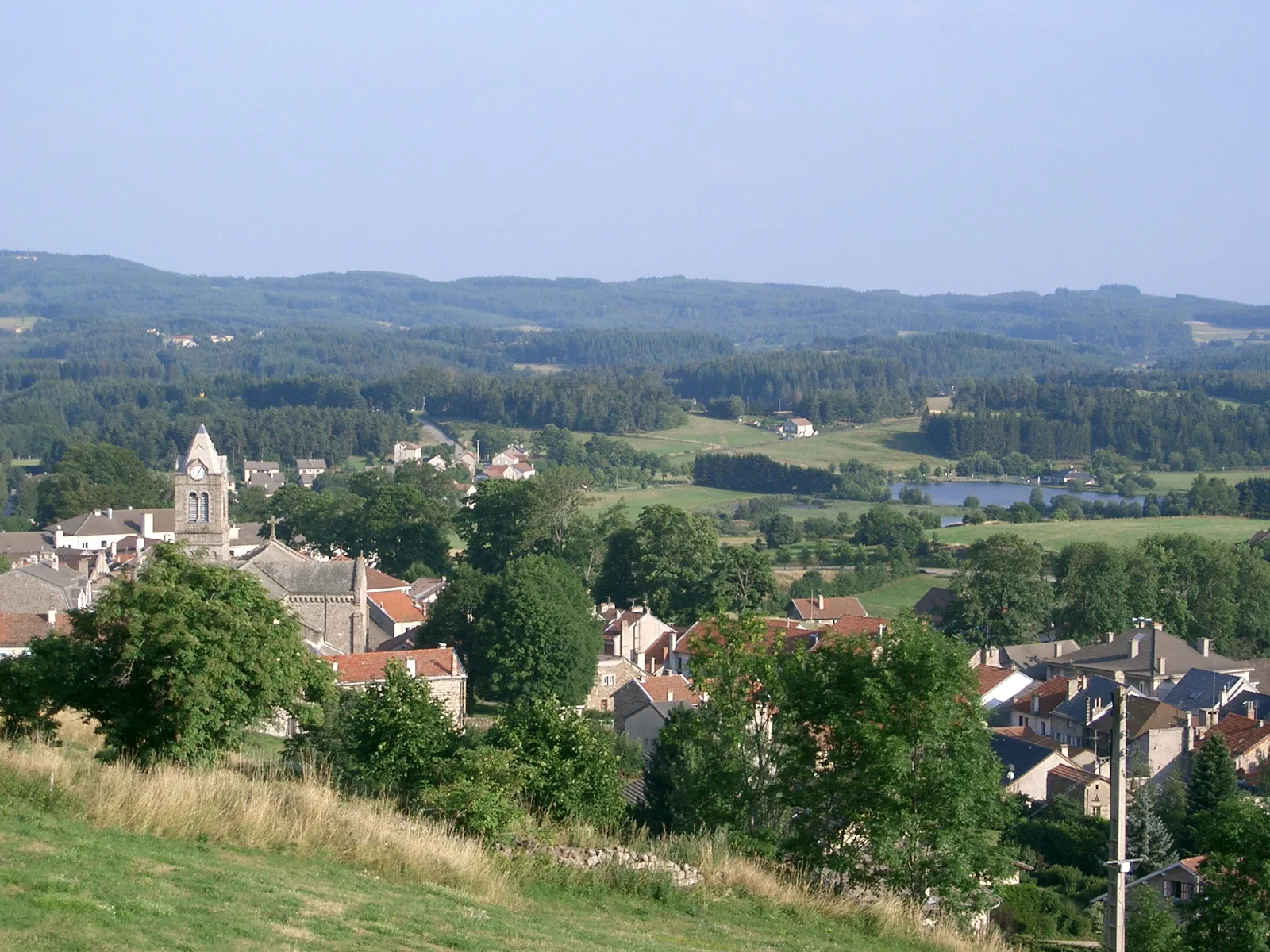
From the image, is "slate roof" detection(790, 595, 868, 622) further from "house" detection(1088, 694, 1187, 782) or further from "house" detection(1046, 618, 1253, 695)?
"house" detection(1088, 694, 1187, 782)

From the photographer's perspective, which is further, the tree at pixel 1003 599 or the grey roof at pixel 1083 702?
the tree at pixel 1003 599

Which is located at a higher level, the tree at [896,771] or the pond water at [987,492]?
the tree at [896,771]

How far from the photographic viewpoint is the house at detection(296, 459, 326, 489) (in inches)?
4247

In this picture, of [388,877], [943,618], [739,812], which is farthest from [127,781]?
[943,618]

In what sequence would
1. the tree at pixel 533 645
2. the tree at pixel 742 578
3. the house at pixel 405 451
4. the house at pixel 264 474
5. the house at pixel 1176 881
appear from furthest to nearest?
1. the house at pixel 405 451
2. the house at pixel 264 474
3. the tree at pixel 742 578
4. the tree at pixel 533 645
5. the house at pixel 1176 881

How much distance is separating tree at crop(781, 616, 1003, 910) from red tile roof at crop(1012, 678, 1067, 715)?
24139 millimetres

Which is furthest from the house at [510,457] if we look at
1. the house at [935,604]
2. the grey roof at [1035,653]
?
the grey roof at [1035,653]

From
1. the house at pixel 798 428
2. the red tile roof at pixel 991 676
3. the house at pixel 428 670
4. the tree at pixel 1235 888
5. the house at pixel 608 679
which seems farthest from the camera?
the house at pixel 798 428

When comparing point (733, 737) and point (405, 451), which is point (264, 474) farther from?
point (733, 737)

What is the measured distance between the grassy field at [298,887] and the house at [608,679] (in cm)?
2511

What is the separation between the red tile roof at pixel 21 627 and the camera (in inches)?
1380

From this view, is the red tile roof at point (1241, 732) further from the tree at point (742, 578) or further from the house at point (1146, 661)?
the tree at point (742, 578)

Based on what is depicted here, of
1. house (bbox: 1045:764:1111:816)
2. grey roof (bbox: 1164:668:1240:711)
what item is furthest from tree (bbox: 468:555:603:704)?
grey roof (bbox: 1164:668:1240:711)

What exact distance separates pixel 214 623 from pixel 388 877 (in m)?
5.34
